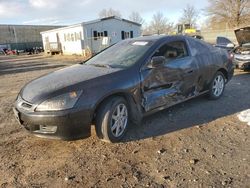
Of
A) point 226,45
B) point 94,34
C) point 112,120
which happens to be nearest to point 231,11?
point 94,34

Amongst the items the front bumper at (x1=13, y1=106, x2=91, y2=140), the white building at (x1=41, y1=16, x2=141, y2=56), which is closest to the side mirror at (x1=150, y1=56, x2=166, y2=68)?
the front bumper at (x1=13, y1=106, x2=91, y2=140)

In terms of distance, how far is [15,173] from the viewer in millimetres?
3557

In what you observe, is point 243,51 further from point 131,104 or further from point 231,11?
point 231,11

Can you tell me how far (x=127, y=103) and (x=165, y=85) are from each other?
91cm

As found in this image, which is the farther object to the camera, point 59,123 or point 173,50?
point 173,50

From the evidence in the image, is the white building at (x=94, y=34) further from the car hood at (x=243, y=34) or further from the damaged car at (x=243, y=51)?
the damaged car at (x=243, y=51)

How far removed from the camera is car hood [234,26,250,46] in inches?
435

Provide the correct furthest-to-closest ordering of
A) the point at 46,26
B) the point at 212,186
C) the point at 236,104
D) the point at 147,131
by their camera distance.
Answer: the point at 46,26, the point at 236,104, the point at 147,131, the point at 212,186

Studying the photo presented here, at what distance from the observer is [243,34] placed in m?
11.4

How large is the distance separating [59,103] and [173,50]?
8.56ft

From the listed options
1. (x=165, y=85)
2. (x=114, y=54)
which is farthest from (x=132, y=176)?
(x=114, y=54)

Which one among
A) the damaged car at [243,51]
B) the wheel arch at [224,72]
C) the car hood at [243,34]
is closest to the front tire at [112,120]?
the wheel arch at [224,72]

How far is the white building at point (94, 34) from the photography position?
96.7 feet

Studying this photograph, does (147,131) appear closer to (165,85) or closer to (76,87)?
(165,85)
